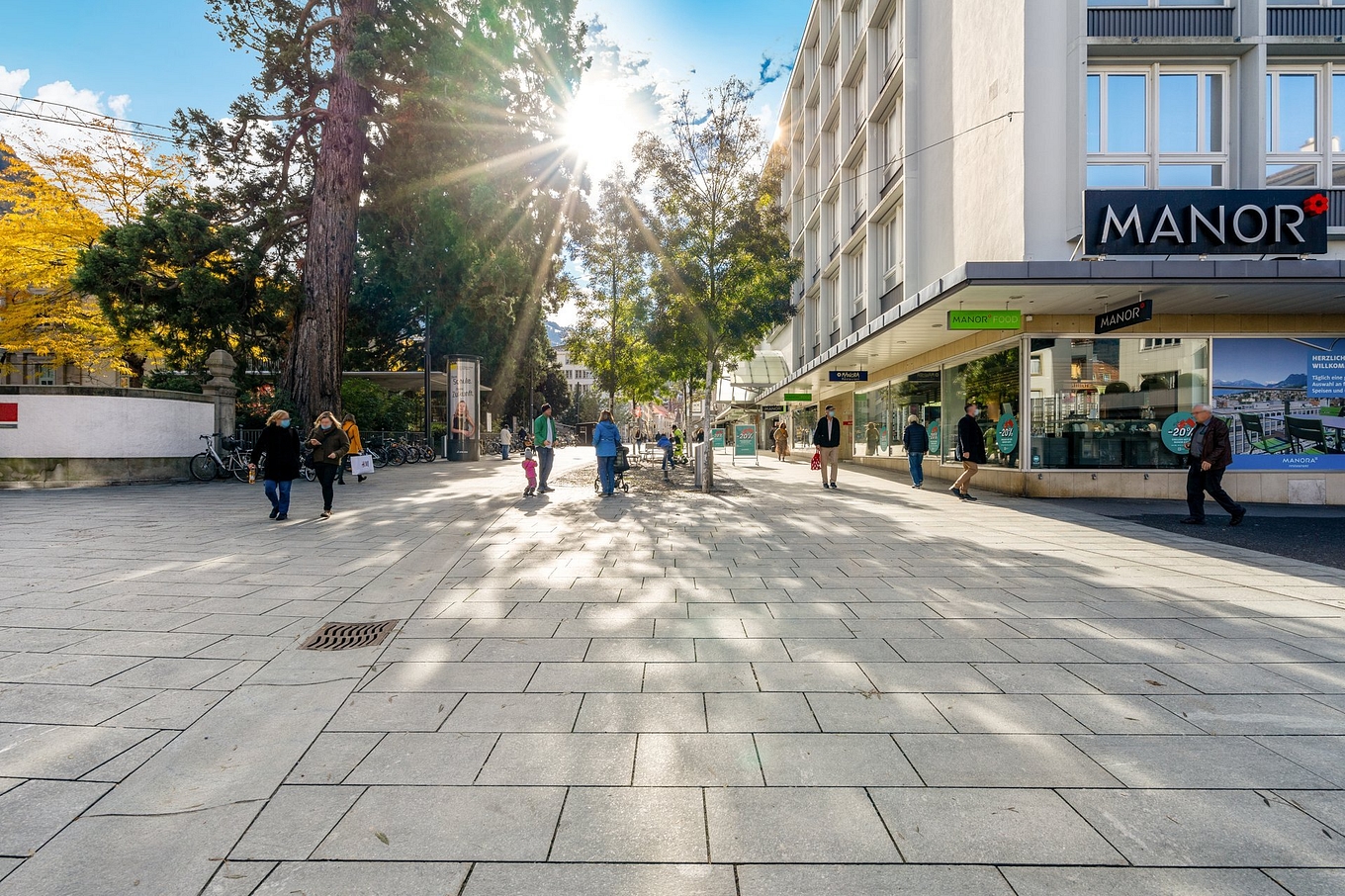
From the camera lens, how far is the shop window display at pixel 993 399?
1441 cm

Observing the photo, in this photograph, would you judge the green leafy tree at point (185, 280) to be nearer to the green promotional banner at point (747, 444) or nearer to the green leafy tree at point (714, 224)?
the green leafy tree at point (714, 224)

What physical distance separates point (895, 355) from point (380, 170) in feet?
56.7

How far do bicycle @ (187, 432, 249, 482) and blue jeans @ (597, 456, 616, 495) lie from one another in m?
9.44

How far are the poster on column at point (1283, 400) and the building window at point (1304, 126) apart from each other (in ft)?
10.3

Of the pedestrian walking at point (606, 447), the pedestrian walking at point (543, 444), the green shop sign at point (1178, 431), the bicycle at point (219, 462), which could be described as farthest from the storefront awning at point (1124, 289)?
the bicycle at point (219, 462)


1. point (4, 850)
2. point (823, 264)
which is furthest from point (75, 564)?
point (823, 264)

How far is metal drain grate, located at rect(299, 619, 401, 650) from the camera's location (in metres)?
4.43

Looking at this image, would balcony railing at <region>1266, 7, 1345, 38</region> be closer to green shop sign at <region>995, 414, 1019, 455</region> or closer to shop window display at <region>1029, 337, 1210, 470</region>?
shop window display at <region>1029, 337, 1210, 470</region>

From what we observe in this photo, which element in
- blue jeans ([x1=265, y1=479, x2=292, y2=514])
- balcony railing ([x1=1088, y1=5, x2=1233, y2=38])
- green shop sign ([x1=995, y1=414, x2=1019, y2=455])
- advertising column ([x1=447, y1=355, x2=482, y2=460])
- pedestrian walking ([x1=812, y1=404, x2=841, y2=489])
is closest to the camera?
blue jeans ([x1=265, y1=479, x2=292, y2=514])

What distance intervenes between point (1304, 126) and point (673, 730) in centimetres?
1762

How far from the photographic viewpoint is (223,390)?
17672 millimetres

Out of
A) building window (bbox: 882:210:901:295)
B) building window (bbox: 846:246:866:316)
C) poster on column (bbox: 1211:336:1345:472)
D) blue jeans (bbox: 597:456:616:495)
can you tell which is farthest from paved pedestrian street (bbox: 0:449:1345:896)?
building window (bbox: 846:246:866:316)

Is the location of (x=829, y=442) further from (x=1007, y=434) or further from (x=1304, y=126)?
(x=1304, y=126)

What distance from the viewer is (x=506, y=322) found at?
30.2m
